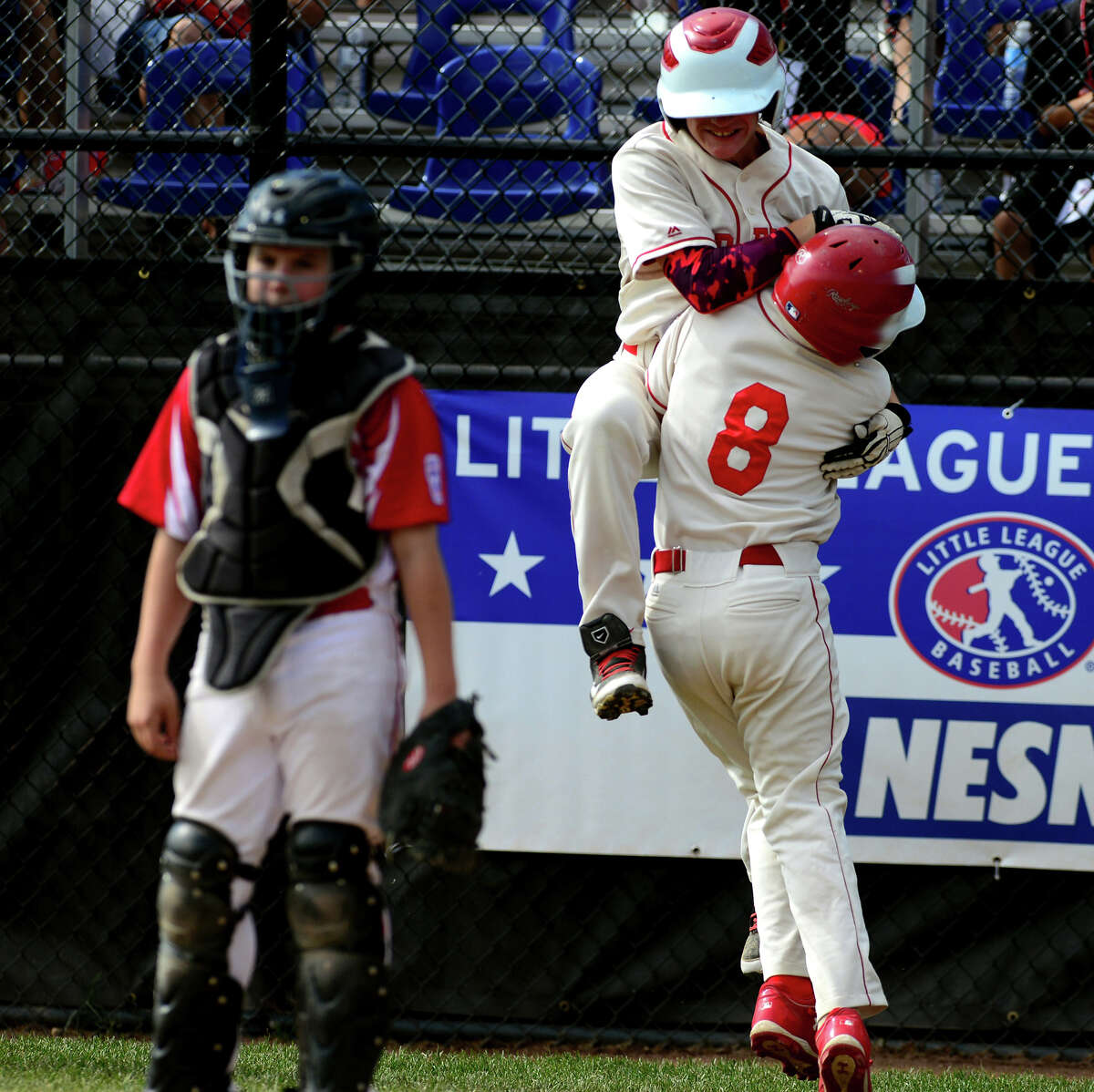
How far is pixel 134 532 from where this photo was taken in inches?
158

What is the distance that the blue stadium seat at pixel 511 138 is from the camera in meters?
4.22

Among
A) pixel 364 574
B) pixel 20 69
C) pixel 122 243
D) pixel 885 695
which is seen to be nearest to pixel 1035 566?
pixel 885 695

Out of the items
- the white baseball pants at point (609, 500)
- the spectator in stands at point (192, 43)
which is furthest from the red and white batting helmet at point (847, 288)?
the spectator in stands at point (192, 43)

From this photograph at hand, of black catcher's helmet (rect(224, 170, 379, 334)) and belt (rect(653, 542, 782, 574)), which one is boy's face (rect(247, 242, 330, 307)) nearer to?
black catcher's helmet (rect(224, 170, 379, 334))

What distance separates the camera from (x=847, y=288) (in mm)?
2961

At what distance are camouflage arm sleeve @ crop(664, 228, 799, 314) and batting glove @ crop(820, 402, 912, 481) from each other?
400 millimetres

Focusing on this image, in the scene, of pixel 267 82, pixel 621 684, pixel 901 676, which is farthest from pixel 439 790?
pixel 267 82

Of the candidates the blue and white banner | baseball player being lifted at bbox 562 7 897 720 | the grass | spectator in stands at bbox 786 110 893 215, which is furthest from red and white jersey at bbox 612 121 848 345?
the grass

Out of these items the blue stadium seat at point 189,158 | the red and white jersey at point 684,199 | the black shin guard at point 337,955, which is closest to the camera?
the black shin guard at point 337,955

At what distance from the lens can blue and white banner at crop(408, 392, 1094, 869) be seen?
3.90 metres

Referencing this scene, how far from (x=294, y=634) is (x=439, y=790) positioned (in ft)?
1.16

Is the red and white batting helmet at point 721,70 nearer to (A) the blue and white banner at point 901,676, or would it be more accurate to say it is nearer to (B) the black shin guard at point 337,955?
(A) the blue and white banner at point 901,676

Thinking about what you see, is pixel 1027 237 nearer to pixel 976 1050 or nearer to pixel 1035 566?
pixel 1035 566

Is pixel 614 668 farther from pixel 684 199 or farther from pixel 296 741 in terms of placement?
pixel 684 199
